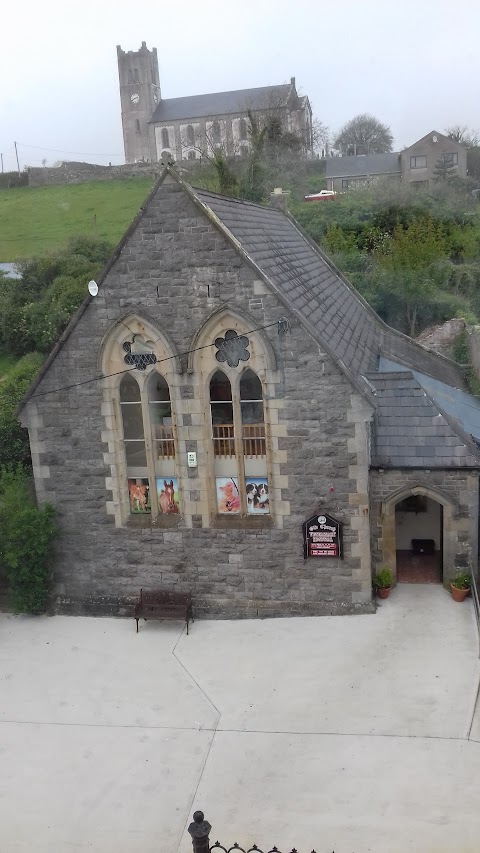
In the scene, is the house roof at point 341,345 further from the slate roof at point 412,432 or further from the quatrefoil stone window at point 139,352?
the quatrefoil stone window at point 139,352

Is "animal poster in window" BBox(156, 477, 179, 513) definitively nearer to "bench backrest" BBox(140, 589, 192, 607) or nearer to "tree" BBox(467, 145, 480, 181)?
"bench backrest" BBox(140, 589, 192, 607)

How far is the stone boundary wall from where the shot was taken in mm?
59406

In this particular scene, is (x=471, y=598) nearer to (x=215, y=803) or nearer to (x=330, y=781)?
(x=330, y=781)

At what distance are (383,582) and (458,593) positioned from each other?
130 cm

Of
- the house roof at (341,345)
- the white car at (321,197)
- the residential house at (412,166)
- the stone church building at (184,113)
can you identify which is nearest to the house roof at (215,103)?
the stone church building at (184,113)

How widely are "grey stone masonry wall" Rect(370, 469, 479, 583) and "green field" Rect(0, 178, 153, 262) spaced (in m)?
33.4

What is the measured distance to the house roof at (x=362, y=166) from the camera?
2047 inches

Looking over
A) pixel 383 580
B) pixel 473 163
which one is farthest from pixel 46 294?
pixel 473 163

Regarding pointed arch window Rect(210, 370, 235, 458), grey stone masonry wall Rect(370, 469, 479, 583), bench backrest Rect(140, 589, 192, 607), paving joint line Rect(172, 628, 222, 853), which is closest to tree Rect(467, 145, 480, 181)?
grey stone masonry wall Rect(370, 469, 479, 583)

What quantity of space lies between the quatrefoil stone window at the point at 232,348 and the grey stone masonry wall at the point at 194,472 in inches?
15.6

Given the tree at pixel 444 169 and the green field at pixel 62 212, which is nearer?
the green field at pixel 62 212

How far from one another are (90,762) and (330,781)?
3132 mm

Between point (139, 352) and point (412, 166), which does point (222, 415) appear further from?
point (412, 166)

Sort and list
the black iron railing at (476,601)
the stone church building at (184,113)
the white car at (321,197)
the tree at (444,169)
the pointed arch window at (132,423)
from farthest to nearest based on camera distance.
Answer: the stone church building at (184,113) → the tree at (444,169) → the white car at (321,197) → the pointed arch window at (132,423) → the black iron railing at (476,601)
